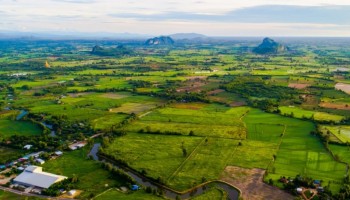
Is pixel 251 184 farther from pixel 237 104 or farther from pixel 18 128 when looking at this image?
pixel 18 128

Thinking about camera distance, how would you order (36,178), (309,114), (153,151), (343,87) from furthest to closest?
(343,87), (309,114), (153,151), (36,178)

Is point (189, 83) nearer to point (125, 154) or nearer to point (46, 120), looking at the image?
point (46, 120)

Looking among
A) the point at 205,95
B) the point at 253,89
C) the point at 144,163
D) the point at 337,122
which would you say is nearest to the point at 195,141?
the point at 144,163

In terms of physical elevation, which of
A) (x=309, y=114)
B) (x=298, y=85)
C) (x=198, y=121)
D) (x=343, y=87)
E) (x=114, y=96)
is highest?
(x=298, y=85)

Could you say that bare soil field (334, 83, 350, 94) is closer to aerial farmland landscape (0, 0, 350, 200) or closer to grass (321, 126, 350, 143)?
aerial farmland landscape (0, 0, 350, 200)

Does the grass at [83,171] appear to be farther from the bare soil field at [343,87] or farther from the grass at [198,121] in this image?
the bare soil field at [343,87]

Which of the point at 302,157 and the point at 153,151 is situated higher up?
the point at 153,151

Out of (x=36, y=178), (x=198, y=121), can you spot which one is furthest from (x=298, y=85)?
(x=36, y=178)
